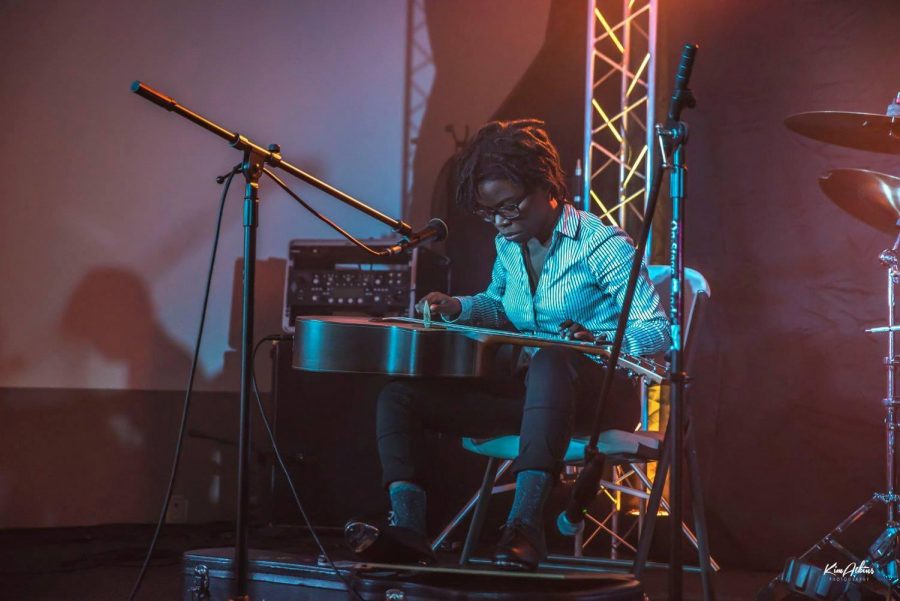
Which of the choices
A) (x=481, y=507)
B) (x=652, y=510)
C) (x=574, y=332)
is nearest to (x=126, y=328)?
(x=481, y=507)

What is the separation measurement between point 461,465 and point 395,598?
1897 mm

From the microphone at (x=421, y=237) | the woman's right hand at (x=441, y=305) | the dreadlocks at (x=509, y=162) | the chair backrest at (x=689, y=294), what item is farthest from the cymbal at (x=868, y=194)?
the microphone at (x=421, y=237)

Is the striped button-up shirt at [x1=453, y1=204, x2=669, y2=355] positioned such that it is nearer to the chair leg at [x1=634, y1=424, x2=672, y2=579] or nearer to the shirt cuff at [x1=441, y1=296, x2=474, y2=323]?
the shirt cuff at [x1=441, y1=296, x2=474, y2=323]

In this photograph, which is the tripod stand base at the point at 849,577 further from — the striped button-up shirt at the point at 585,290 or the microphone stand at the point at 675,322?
the microphone stand at the point at 675,322

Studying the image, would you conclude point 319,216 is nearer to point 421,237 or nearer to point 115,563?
point 421,237

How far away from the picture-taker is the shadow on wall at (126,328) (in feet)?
14.5

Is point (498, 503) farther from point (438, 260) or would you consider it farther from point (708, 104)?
point (708, 104)

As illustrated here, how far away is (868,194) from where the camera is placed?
3066 mm

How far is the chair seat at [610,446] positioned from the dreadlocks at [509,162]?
2.39ft

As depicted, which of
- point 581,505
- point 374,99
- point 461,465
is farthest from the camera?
point 374,99

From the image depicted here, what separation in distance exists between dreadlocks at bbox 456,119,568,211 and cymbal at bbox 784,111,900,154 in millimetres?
895

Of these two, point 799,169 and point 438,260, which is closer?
point 799,169

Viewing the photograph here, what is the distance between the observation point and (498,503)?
3.95 meters

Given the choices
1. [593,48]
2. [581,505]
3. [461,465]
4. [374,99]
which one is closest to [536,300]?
[581,505]
